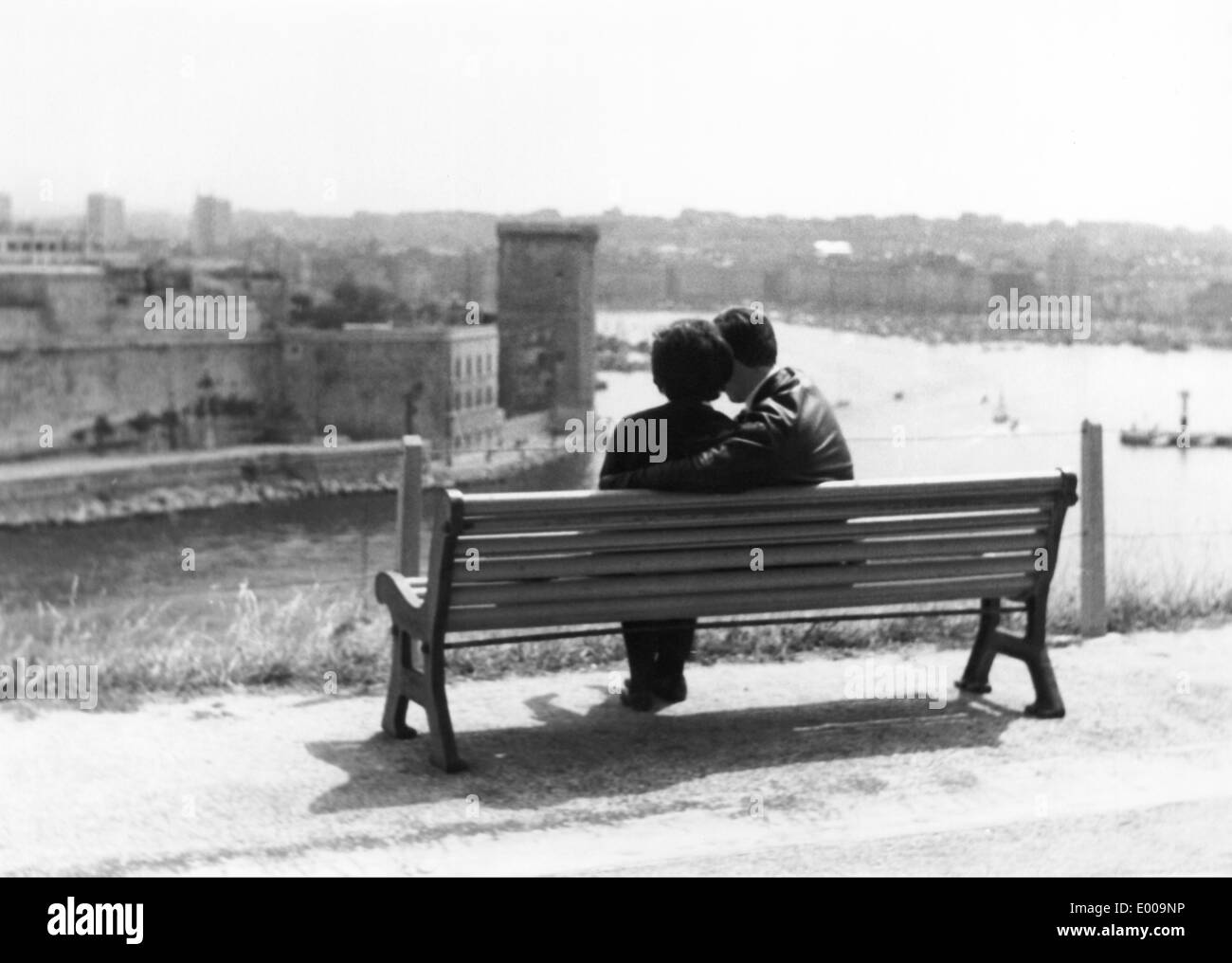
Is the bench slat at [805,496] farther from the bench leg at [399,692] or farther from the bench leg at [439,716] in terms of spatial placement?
the bench leg at [399,692]

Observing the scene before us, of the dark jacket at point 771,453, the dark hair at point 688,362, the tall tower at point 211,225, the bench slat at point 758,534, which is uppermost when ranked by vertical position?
the tall tower at point 211,225

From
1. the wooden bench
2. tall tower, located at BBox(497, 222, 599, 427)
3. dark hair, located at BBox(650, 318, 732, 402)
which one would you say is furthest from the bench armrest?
tall tower, located at BBox(497, 222, 599, 427)


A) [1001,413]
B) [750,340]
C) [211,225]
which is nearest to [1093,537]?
[750,340]

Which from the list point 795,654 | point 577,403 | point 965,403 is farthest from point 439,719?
point 577,403

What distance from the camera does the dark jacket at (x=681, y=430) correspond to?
4.22 metres

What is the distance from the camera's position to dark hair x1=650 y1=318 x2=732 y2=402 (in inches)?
169

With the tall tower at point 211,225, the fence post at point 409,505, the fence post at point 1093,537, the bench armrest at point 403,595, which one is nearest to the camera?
the bench armrest at point 403,595

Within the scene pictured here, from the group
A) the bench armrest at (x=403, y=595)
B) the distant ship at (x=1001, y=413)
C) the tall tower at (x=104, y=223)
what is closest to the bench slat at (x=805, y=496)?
the bench armrest at (x=403, y=595)

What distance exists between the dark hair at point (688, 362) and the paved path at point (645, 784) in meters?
0.82

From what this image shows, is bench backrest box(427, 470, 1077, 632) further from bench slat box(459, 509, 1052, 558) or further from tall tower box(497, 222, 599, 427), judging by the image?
tall tower box(497, 222, 599, 427)

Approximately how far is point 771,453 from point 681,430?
262 mm

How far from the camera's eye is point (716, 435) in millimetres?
4266

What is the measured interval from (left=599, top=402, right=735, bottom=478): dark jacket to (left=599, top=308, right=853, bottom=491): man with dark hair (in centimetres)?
2

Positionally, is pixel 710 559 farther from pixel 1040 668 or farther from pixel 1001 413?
pixel 1001 413
